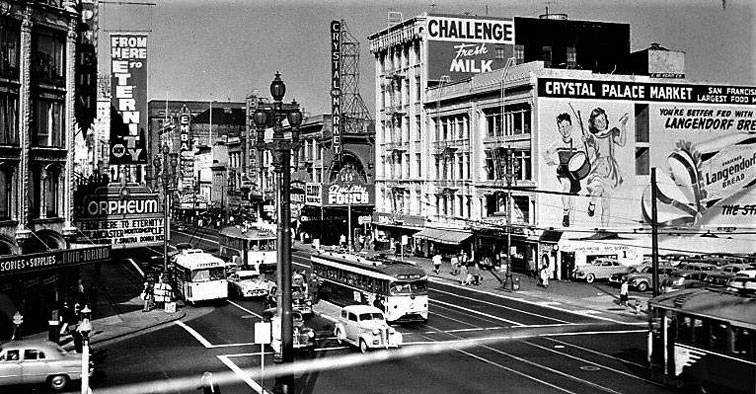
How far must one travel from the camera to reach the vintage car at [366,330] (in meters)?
31.6

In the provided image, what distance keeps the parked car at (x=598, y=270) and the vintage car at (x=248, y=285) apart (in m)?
21.3

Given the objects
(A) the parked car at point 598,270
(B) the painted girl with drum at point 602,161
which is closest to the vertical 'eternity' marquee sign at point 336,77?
(B) the painted girl with drum at point 602,161

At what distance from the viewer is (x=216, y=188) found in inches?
5856

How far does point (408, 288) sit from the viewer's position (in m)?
37.7

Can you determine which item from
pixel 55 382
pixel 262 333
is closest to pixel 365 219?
pixel 55 382

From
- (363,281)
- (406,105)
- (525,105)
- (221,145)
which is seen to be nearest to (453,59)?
(406,105)

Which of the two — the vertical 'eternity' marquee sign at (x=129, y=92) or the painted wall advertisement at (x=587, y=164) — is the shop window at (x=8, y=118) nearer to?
the vertical 'eternity' marquee sign at (x=129, y=92)

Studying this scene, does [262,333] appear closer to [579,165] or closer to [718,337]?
[718,337]

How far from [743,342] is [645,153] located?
44.1m

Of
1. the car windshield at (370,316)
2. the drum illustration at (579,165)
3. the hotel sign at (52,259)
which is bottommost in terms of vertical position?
the car windshield at (370,316)

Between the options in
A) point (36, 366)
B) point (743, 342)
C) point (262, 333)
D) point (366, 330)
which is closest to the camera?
point (743, 342)

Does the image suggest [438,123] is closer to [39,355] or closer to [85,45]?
[85,45]

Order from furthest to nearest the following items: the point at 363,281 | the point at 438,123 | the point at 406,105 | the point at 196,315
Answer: the point at 406,105
the point at 438,123
the point at 196,315
the point at 363,281

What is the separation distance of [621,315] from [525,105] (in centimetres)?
2334
